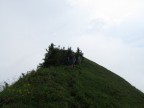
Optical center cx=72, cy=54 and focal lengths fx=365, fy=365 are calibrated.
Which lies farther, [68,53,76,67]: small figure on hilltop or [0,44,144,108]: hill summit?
[68,53,76,67]: small figure on hilltop

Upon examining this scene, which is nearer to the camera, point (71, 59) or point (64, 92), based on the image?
point (64, 92)

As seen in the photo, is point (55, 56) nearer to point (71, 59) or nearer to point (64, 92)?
point (71, 59)

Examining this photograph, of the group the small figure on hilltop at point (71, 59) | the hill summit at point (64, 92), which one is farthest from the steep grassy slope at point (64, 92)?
the small figure on hilltop at point (71, 59)

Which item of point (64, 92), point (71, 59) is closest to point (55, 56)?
point (71, 59)

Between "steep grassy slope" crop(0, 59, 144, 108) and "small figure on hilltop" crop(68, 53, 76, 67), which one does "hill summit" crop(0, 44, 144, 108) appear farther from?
"small figure on hilltop" crop(68, 53, 76, 67)

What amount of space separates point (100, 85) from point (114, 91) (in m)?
1.79

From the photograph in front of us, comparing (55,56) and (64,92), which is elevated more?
(55,56)

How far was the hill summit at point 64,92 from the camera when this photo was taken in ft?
104

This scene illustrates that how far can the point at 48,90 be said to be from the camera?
34.0m

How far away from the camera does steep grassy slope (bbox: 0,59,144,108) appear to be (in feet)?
104

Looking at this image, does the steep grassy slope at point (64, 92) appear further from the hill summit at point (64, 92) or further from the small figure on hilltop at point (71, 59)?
the small figure on hilltop at point (71, 59)

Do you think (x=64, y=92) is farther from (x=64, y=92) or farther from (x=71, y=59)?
(x=71, y=59)

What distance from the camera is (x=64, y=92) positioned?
114 feet

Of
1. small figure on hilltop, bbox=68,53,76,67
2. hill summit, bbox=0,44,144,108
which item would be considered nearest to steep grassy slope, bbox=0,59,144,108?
hill summit, bbox=0,44,144,108
